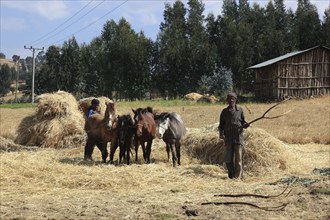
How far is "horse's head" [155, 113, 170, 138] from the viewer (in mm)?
11180

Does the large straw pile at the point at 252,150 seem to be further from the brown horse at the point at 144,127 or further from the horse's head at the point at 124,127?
the horse's head at the point at 124,127

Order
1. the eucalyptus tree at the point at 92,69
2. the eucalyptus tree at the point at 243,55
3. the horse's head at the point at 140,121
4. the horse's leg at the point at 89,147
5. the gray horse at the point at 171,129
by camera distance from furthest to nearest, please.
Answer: the eucalyptus tree at the point at 92,69, the eucalyptus tree at the point at 243,55, the horse's leg at the point at 89,147, the gray horse at the point at 171,129, the horse's head at the point at 140,121

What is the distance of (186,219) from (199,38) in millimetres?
50697

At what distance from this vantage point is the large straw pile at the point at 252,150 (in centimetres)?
1103

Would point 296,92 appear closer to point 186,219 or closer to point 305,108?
point 305,108

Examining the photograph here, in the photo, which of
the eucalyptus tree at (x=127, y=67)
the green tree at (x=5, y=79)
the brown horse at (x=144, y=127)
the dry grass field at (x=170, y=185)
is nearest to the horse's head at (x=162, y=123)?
the brown horse at (x=144, y=127)

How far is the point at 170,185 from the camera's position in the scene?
8.92m

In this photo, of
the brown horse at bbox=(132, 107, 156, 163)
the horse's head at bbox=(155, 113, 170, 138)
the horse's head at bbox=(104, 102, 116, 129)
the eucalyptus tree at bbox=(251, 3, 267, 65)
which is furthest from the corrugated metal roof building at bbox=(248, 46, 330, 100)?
the horse's head at bbox=(104, 102, 116, 129)

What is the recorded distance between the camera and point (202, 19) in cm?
5912

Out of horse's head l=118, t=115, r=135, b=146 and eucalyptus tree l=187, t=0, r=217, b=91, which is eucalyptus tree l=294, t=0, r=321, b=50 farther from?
horse's head l=118, t=115, r=135, b=146

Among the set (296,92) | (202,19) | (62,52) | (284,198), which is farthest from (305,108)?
(62,52)

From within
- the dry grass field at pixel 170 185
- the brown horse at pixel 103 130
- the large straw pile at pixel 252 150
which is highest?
the brown horse at pixel 103 130

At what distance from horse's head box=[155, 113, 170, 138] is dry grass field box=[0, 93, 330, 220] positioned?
811 millimetres

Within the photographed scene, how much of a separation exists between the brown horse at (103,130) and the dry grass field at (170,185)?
561 mm
